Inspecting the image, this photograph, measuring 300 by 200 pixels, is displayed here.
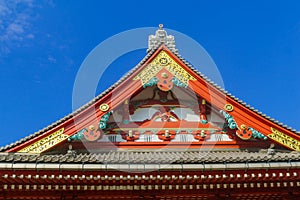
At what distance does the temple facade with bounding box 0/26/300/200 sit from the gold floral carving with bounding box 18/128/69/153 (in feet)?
0.08

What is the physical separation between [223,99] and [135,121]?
2.63 metres

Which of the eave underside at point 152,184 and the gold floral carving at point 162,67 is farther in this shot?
the gold floral carving at point 162,67

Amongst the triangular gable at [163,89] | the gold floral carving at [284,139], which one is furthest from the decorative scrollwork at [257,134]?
the gold floral carving at [284,139]

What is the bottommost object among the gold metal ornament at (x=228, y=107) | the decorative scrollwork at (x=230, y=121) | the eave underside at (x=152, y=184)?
the eave underside at (x=152, y=184)

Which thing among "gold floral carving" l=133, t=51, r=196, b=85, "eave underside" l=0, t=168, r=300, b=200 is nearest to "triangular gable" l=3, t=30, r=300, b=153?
"gold floral carving" l=133, t=51, r=196, b=85

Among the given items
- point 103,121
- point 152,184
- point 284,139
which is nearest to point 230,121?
point 284,139

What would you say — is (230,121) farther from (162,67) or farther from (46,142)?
(46,142)

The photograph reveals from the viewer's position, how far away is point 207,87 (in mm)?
11125

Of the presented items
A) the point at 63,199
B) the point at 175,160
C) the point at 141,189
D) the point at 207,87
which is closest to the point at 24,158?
the point at 63,199

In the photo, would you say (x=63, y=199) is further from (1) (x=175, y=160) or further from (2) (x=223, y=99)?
(2) (x=223, y=99)

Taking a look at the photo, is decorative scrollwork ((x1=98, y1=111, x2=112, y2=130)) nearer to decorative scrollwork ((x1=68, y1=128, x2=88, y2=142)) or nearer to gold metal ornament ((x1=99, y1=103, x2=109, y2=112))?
gold metal ornament ((x1=99, y1=103, x2=109, y2=112))

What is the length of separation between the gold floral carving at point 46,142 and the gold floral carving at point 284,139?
18.4ft

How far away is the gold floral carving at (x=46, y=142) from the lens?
970 cm

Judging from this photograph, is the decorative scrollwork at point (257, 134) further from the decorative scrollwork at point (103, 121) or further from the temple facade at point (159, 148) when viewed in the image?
the decorative scrollwork at point (103, 121)
